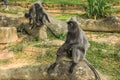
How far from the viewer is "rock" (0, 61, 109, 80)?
8.15m

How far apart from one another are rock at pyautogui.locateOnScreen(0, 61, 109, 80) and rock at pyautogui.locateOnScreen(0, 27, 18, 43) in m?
4.43

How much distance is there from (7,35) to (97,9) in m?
5.91

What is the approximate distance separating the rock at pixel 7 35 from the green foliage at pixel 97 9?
5.58 metres

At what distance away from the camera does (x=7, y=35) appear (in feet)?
43.8

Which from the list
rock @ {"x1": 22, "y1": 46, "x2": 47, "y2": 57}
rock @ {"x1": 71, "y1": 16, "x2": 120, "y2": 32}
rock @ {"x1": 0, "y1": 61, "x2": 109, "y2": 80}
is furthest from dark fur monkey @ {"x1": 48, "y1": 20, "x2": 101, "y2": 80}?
rock @ {"x1": 71, "y1": 16, "x2": 120, "y2": 32}

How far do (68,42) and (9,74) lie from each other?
1694mm

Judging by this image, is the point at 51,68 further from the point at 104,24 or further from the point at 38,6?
the point at 104,24

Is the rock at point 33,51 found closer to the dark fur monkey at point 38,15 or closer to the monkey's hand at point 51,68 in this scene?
the dark fur monkey at point 38,15

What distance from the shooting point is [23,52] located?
11867 millimetres

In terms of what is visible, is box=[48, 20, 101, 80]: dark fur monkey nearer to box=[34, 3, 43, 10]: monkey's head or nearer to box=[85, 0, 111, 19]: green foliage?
box=[34, 3, 43, 10]: monkey's head

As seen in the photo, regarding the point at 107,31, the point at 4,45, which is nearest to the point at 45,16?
the point at 4,45

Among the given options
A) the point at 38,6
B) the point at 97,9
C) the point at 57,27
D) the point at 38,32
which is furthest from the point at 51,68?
the point at 97,9

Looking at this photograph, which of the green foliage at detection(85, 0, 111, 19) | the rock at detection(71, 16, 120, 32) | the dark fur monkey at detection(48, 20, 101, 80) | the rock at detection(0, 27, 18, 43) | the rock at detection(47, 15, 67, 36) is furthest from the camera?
the green foliage at detection(85, 0, 111, 19)

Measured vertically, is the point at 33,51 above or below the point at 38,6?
below
